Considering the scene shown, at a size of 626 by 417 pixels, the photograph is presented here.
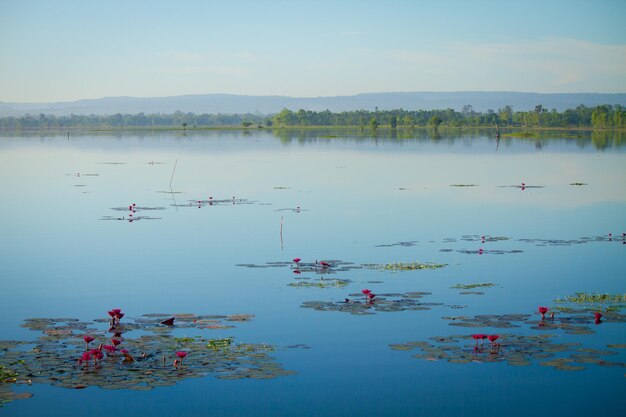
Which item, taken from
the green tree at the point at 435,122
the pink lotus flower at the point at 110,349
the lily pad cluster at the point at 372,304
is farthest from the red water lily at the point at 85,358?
the green tree at the point at 435,122

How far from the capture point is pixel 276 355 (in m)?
12.4

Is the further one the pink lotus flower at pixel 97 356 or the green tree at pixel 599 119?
the green tree at pixel 599 119

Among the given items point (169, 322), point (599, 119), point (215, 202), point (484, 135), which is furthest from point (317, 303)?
point (599, 119)

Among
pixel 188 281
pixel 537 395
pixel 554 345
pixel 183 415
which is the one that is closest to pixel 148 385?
pixel 183 415

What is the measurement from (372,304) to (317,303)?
3.34 ft

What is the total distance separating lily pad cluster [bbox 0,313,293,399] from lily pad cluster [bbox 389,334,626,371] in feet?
7.44

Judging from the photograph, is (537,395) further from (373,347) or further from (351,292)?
(351,292)

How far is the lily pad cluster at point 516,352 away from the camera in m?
11.7

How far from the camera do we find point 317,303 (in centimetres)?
1513

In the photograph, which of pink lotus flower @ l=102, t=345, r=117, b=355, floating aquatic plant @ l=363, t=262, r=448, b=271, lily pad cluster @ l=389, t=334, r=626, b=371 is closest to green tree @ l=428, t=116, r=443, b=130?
floating aquatic plant @ l=363, t=262, r=448, b=271

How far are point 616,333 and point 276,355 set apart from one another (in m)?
5.42

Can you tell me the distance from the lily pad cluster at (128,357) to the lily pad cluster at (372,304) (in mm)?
2061

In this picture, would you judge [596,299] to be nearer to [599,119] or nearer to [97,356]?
[97,356]

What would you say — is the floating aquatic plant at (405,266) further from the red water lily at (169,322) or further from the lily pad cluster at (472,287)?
the red water lily at (169,322)
